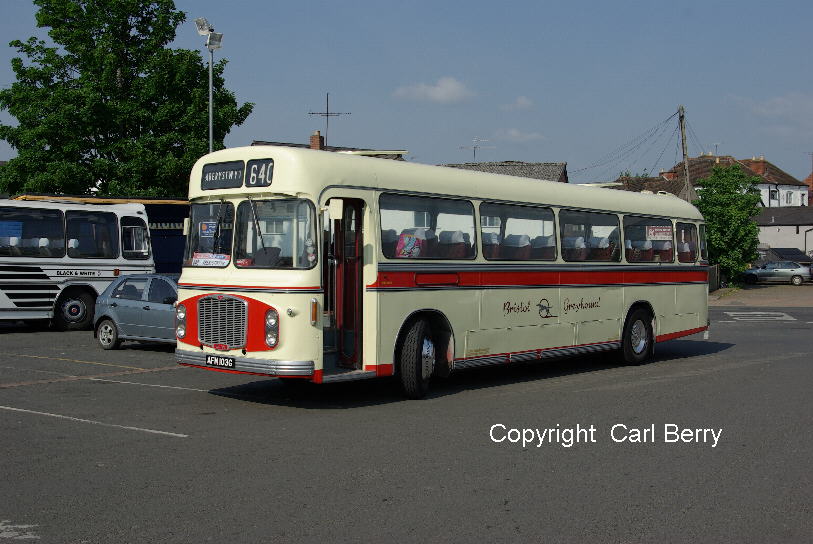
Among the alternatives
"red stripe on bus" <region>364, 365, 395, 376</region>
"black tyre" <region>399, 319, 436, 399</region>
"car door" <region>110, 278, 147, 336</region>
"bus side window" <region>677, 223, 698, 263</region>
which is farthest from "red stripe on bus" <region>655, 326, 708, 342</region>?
"car door" <region>110, 278, 147, 336</region>

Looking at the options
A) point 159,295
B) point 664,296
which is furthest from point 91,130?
point 664,296

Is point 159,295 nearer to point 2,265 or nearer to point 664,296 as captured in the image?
point 2,265

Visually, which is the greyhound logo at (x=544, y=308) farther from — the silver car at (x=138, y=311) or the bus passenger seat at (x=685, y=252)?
the silver car at (x=138, y=311)

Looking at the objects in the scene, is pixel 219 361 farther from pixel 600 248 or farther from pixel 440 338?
pixel 600 248

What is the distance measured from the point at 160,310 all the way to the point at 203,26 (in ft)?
46.4

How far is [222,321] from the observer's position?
11.1 metres

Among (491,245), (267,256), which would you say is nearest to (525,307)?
(491,245)

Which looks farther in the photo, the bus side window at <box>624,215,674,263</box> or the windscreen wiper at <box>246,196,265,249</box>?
the bus side window at <box>624,215,674,263</box>

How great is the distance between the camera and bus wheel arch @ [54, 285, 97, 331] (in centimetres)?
2264

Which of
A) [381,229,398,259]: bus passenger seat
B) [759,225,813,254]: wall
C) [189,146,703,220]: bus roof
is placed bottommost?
[381,229,398,259]: bus passenger seat

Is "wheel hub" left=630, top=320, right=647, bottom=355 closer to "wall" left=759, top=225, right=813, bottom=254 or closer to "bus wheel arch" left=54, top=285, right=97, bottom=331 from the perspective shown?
"bus wheel arch" left=54, top=285, right=97, bottom=331

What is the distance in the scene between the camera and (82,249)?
23.3 meters

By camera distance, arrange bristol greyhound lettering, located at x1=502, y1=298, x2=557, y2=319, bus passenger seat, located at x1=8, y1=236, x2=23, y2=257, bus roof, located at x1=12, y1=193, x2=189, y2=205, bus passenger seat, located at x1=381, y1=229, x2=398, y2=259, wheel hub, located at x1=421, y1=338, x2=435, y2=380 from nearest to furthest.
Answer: bus passenger seat, located at x1=381, y1=229, x2=398, y2=259, wheel hub, located at x1=421, y1=338, x2=435, y2=380, bristol greyhound lettering, located at x1=502, y1=298, x2=557, y2=319, bus passenger seat, located at x1=8, y1=236, x2=23, y2=257, bus roof, located at x1=12, y1=193, x2=189, y2=205

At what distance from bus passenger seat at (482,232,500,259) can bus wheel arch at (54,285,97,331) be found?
43.9 feet
